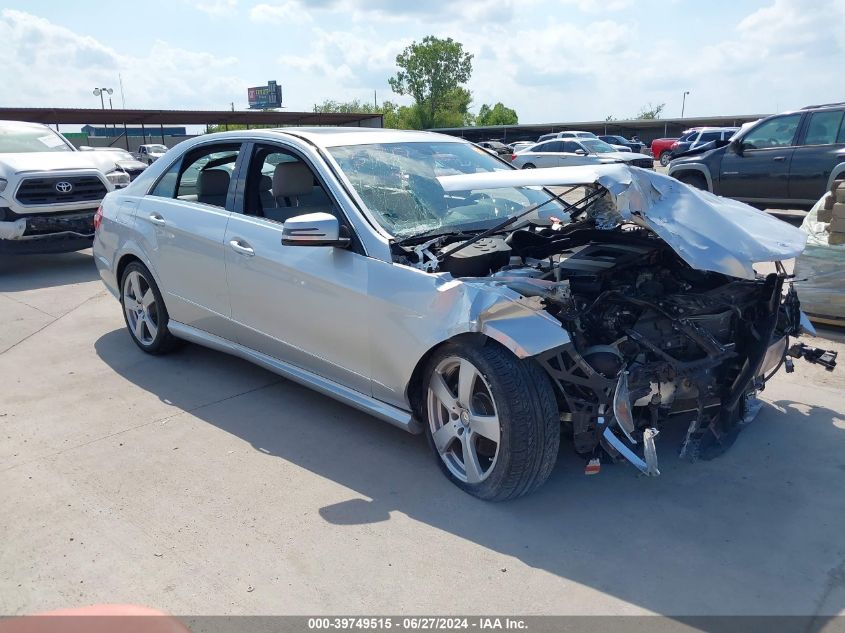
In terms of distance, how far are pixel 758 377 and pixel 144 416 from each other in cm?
366

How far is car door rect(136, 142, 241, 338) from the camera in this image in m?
4.55

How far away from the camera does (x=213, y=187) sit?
15.9ft

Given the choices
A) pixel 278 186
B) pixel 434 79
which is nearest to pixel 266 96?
pixel 434 79

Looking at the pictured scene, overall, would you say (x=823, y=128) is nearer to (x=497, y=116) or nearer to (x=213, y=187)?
(x=213, y=187)

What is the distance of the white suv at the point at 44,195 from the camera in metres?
8.60

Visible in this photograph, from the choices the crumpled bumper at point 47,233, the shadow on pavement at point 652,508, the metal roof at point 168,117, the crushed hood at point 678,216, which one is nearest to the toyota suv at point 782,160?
the shadow on pavement at point 652,508

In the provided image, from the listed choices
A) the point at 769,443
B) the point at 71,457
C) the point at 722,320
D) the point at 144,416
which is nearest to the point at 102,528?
the point at 71,457

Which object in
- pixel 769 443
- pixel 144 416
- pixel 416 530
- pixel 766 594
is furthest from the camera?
pixel 144 416

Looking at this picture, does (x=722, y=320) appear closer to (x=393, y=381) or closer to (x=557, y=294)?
(x=557, y=294)

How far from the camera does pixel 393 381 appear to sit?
142 inches

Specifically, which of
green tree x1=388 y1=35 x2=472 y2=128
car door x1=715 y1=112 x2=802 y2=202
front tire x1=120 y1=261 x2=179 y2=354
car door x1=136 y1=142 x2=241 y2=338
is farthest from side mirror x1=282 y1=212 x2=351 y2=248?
green tree x1=388 y1=35 x2=472 y2=128

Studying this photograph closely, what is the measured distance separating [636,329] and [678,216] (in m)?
0.58

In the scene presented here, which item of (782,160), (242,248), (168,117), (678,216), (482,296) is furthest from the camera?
(168,117)

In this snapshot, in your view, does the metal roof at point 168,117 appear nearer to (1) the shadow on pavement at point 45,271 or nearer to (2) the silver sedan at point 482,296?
(1) the shadow on pavement at point 45,271
